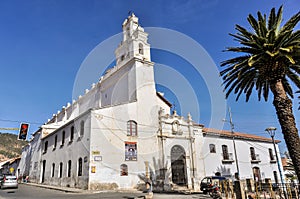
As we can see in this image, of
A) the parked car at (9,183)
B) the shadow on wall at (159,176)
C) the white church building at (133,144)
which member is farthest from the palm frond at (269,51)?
the parked car at (9,183)

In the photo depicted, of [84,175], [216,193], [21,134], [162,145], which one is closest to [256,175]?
[162,145]

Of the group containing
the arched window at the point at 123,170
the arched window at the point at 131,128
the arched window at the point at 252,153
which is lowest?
the arched window at the point at 123,170

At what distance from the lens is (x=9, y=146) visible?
10244 cm

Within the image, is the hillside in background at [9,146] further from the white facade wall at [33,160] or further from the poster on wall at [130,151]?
the poster on wall at [130,151]

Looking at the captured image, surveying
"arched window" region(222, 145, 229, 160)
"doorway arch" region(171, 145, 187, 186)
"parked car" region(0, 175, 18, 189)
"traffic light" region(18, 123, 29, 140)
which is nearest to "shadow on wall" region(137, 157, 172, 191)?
"doorway arch" region(171, 145, 187, 186)

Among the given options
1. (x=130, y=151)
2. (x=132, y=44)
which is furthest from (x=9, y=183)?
(x=132, y=44)

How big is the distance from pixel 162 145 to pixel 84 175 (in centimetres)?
884

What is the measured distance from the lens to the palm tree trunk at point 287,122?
1311cm

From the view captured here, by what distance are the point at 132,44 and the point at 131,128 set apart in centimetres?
1121

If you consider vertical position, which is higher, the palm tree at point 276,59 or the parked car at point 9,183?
the palm tree at point 276,59

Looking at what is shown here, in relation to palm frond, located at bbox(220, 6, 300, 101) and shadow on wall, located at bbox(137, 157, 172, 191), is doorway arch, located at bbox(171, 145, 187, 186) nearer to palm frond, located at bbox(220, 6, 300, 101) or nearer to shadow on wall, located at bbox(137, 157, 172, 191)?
shadow on wall, located at bbox(137, 157, 172, 191)

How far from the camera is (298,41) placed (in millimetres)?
13938

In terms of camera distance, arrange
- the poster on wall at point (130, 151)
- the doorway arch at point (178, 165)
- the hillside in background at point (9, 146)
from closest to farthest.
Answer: the poster on wall at point (130, 151)
the doorway arch at point (178, 165)
the hillside in background at point (9, 146)

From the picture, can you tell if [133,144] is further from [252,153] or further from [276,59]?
[252,153]
